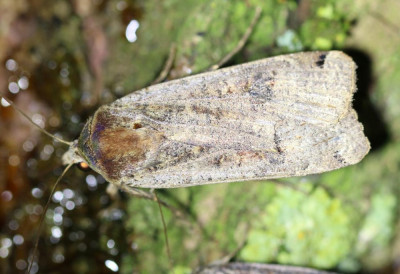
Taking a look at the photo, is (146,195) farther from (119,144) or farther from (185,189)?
(119,144)

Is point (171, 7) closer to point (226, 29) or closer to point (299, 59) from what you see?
point (226, 29)

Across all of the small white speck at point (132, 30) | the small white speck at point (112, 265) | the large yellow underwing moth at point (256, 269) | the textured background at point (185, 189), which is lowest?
the large yellow underwing moth at point (256, 269)

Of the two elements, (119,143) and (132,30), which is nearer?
(119,143)

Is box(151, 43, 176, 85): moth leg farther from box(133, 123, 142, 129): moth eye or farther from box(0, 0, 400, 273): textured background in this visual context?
box(133, 123, 142, 129): moth eye

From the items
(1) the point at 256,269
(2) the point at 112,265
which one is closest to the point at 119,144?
(2) the point at 112,265

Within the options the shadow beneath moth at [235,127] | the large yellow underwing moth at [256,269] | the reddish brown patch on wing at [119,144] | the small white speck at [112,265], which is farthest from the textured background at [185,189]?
the reddish brown patch on wing at [119,144]

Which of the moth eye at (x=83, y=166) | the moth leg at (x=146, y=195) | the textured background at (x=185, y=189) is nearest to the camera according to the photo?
the moth eye at (x=83, y=166)

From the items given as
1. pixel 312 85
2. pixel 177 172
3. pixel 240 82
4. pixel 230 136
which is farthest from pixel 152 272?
pixel 312 85

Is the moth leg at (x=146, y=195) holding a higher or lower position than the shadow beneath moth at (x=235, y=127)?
lower

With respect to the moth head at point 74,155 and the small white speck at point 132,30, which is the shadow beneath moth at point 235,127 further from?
the small white speck at point 132,30
